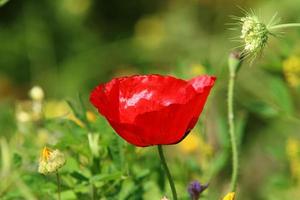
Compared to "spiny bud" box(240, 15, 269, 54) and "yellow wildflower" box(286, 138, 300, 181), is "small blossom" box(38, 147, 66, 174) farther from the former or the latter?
"yellow wildflower" box(286, 138, 300, 181)

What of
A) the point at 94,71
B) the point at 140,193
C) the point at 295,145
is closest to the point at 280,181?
the point at 295,145

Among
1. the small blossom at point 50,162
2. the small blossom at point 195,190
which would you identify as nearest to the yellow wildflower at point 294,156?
the small blossom at point 195,190

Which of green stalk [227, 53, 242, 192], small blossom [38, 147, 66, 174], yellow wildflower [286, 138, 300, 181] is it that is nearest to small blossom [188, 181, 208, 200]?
green stalk [227, 53, 242, 192]

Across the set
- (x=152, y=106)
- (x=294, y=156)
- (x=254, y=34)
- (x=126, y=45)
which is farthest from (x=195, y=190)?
(x=126, y=45)

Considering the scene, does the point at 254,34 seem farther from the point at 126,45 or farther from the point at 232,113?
the point at 126,45

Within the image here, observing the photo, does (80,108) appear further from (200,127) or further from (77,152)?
(200,127)

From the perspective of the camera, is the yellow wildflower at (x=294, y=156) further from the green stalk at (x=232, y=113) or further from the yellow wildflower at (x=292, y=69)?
the green stalk at (x=232, y=113)
